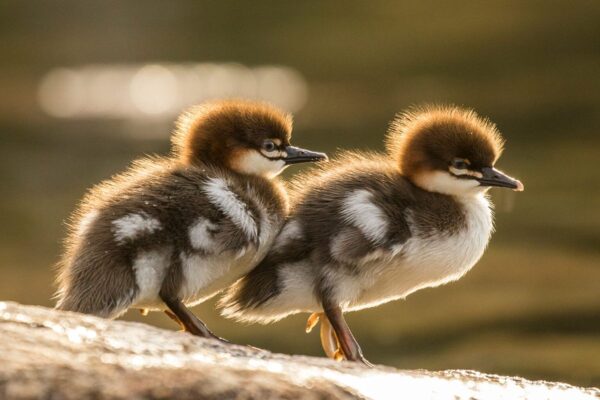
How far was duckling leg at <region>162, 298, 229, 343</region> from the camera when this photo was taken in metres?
3.62

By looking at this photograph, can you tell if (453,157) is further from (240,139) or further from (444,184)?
(240,139)

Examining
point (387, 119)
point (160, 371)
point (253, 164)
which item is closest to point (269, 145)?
point (253, 164)

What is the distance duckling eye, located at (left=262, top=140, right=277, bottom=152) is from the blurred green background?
2.09ft

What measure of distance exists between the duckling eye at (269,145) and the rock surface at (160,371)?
0.86 m

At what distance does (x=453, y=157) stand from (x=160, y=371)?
4.60 feet

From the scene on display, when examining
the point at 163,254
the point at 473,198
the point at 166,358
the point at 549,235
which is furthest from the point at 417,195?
the point at 549,235

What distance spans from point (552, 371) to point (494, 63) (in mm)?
7031

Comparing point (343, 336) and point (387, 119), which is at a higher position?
point (387, 119)

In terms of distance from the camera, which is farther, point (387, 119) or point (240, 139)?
point (387, 119)

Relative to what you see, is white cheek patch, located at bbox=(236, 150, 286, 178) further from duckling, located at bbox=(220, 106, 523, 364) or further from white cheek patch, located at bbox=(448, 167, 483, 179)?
white cheek patch, located at bbox=(448, 167, 483, 179)

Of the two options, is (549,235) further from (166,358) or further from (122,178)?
(166,358)

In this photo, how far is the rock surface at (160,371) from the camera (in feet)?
9.03

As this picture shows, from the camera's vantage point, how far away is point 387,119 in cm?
1055

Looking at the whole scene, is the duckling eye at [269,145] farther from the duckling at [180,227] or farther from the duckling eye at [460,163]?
the duckling eye at [460,163]
